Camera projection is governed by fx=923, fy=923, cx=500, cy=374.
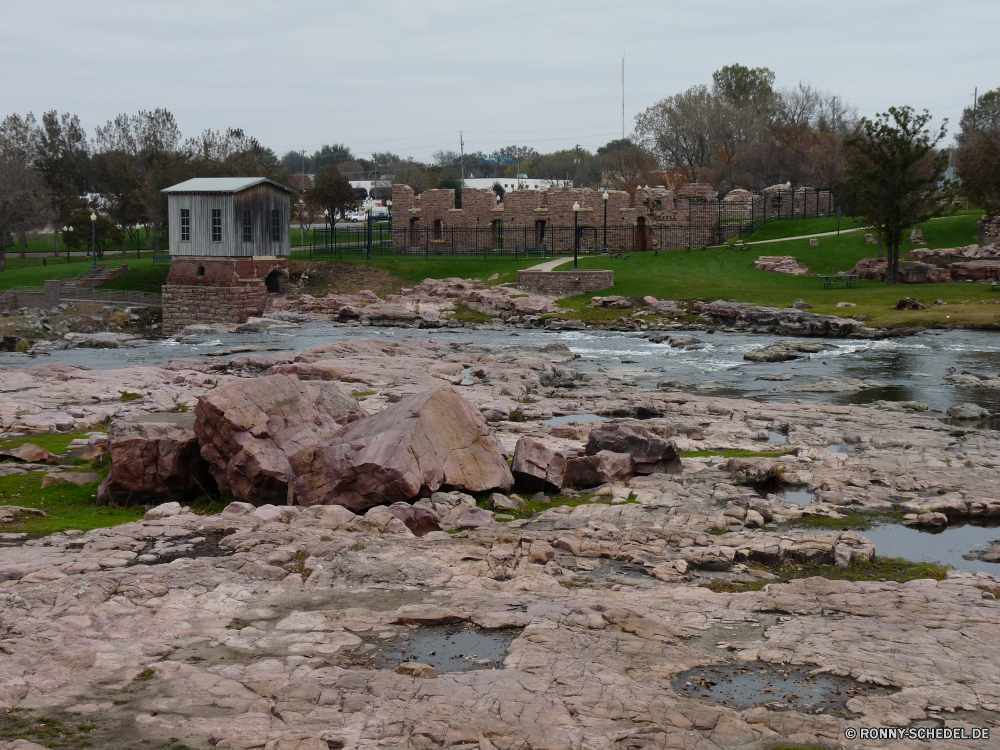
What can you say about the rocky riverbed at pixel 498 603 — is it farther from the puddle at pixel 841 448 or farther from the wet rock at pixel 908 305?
the wet rock at pixel 908 305

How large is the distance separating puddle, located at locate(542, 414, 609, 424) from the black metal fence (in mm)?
39062

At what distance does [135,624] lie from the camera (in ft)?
27.7

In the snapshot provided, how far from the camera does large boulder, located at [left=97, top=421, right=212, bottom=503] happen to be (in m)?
13.3

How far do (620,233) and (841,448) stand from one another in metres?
46.0

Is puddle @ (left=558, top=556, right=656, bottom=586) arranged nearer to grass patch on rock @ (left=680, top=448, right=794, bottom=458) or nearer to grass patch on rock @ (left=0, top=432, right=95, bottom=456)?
grass patch on rock @ (left=680, top=448, right=794, bottom=458)

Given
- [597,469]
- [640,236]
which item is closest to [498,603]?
[597,469]

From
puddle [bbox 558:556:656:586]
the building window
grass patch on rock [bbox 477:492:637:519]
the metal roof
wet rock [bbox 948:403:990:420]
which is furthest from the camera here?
the building window

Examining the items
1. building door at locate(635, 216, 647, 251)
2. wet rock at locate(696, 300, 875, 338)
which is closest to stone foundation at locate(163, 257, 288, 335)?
wet rock at locate(696, 300, 875, 338)

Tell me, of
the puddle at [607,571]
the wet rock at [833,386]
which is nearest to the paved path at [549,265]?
the wet rock at [833,386]

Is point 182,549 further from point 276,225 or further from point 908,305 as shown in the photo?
point 276,225

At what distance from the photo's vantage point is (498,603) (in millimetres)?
9188

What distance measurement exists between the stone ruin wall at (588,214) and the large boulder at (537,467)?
1851 inches

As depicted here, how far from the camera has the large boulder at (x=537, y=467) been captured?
14.1 metres

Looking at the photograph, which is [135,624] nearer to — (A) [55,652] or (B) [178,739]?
(A) [55,652]
